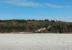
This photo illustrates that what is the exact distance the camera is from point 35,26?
29.7m

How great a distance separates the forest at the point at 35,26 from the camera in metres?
28.6

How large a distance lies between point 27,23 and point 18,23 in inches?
Answer: 41.3

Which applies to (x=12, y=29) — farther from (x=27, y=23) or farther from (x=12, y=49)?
(x=12, y=49)

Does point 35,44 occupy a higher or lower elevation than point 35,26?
higher

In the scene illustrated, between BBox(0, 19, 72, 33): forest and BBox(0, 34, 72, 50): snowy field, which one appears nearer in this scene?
BBox(0, 34, 72, 50): snowy field

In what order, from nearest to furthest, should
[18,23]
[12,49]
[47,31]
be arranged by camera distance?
1. [12,49]
2. [47,31]
3. [18,23]

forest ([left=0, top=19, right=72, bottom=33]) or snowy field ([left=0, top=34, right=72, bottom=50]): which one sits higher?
snowy field ([left=0, top=34, right=72, bottom=50])

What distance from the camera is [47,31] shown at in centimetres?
2834

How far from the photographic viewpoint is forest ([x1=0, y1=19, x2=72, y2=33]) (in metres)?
28.6

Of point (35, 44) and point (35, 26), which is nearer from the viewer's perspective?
point (35, 44)

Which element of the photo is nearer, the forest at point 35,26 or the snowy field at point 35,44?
the snowy field at point 35,44

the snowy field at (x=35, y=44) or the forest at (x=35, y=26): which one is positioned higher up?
the snowy field at (x=35, y=44)

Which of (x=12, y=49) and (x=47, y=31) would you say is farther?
(x=47, y=31)

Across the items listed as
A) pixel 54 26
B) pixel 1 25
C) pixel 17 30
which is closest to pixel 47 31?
pixel 54 26
